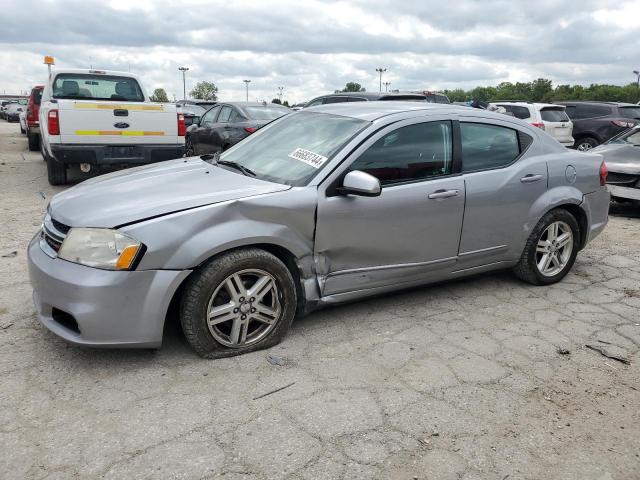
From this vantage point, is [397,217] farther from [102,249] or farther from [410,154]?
[102,249]

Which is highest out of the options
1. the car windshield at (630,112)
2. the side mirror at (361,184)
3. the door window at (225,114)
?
the car windshield at (630,112)

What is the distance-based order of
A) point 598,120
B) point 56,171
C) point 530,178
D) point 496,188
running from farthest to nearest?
point 598,120
point 56,171
point 530,178
point 496,188

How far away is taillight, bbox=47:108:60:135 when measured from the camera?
26.5 ft

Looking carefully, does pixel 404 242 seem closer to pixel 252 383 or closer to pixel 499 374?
pixel 499 374

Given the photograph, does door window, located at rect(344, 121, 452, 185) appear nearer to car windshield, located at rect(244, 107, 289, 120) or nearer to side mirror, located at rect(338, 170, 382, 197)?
side mirror, located at rect(338, 170, 382, 197)

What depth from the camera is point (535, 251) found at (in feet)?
15.4

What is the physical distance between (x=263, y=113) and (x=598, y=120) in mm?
9850

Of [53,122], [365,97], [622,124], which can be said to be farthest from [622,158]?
[53,122]

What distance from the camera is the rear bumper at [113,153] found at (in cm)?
830

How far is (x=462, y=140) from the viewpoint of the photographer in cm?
423

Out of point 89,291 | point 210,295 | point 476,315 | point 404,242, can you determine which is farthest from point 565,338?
point 89,291

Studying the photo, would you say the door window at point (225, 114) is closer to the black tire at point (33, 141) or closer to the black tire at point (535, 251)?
the black tire at point (33, 141)

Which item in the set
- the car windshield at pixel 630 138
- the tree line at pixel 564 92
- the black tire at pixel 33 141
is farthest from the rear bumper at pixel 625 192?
the tree line at pixel 564 92

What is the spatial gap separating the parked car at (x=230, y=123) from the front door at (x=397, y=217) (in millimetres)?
6399
